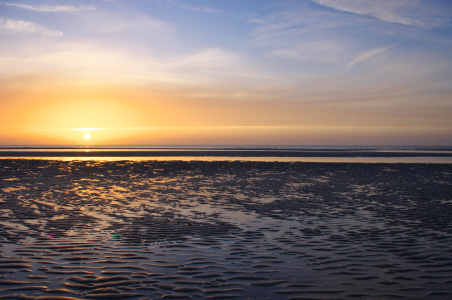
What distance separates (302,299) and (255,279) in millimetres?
1168

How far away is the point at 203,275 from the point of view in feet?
24.0

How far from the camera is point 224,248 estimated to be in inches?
367

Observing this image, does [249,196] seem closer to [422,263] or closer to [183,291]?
[422,263]

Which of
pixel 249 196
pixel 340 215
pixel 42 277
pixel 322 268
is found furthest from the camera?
pixel 249 196

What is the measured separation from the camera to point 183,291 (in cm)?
646

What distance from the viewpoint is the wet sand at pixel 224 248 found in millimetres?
6625

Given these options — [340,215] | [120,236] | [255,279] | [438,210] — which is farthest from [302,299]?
[438,210]

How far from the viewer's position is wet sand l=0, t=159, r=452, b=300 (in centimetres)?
662

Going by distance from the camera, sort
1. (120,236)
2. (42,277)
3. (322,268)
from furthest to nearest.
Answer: (120,236), (322,268), (42,277)

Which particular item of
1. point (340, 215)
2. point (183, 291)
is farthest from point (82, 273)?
point (340, 215)

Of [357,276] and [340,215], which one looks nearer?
[357,276]

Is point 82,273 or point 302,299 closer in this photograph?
point 302,299

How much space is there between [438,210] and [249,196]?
8.51 m

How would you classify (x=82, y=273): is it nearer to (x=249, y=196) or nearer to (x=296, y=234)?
(x=296, y=234)
